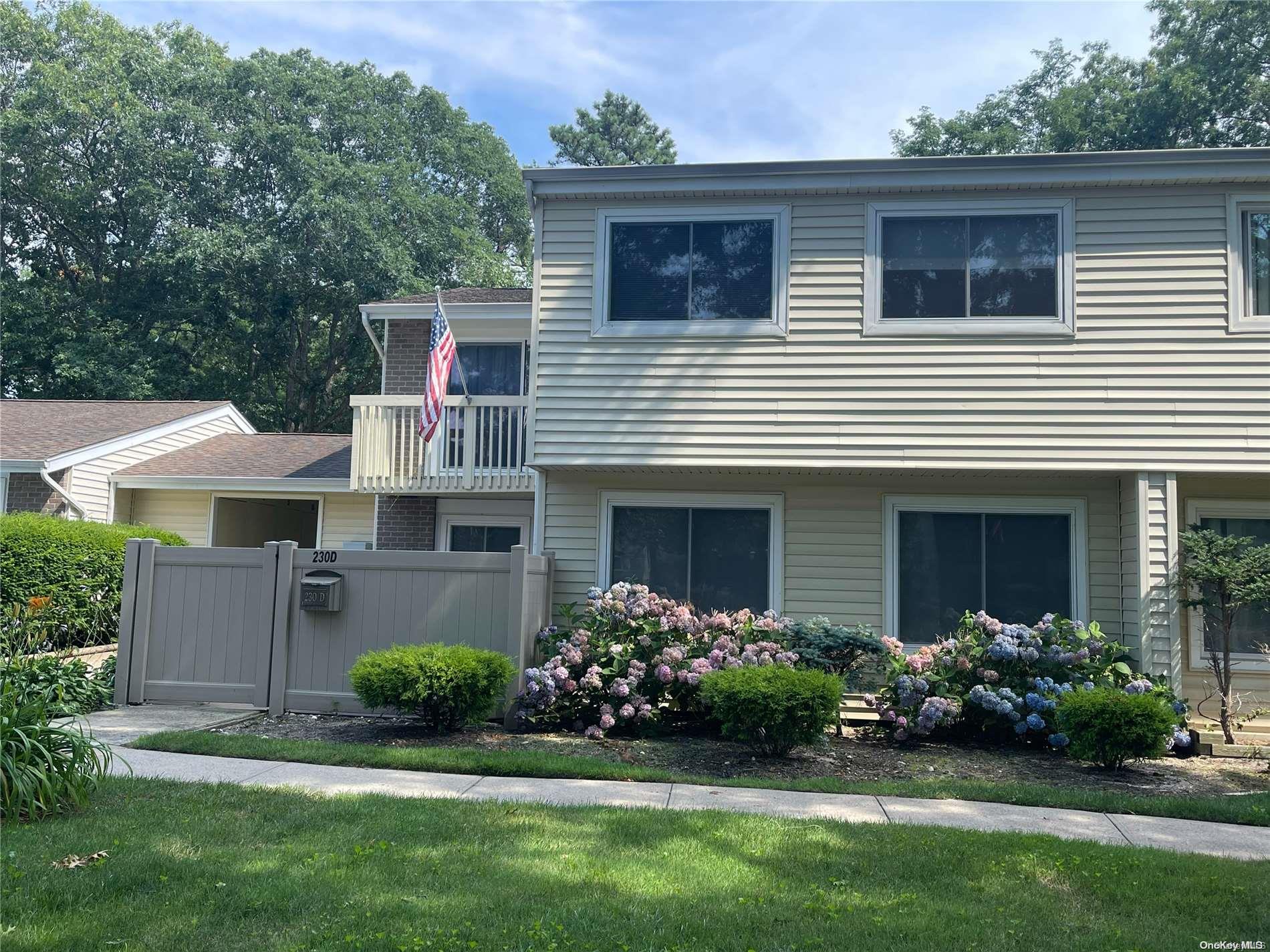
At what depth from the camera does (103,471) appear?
1741 centimetres

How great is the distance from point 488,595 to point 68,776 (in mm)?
4352

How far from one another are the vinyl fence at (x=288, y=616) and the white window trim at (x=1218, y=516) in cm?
643

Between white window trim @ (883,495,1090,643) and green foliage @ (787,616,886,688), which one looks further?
white window trim @ (883,495,1090,643)

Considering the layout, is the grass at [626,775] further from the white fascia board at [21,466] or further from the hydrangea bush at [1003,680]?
the white fascia board at [21,466]

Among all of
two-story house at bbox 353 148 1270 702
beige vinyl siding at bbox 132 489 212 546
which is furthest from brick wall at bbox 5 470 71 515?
two-story house at bbox 353 148 1270 702

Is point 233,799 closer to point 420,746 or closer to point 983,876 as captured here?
point 420,746

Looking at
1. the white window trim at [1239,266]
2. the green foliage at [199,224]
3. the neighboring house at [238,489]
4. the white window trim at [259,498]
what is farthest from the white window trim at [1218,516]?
the green foliage at [199,224]

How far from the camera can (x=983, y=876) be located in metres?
4.76

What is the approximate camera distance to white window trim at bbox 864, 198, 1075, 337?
986 centimetres

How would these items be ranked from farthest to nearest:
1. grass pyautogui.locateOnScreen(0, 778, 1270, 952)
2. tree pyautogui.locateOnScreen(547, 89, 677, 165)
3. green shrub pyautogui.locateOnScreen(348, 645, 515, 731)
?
tree pyautogui.locateOnScreen(547, 89, 677, 165), green shrub pyautogui.locateOnScreen(348, 645, 515, 731), grass pyautogui.locateOnScreen(0, 778, 1270, 952)

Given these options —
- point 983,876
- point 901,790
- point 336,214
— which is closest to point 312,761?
point 901,790

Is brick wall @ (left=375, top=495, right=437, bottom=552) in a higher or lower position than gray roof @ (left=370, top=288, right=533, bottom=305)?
lower

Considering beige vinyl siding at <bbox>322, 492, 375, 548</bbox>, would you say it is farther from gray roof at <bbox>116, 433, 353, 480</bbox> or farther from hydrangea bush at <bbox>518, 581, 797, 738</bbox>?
hydrangea bush at <bbox>518, 581, 797, 738</bbox>

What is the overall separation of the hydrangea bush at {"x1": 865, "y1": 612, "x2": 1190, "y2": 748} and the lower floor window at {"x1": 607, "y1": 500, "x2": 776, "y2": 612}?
174 centimetres
